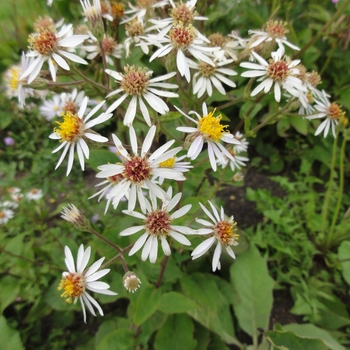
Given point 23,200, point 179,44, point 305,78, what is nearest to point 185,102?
point 179,44

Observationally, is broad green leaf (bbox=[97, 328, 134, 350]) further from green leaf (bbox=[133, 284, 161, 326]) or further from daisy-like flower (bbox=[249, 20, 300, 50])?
daisy-like flower (bbox=[249, 20, 300, 50])

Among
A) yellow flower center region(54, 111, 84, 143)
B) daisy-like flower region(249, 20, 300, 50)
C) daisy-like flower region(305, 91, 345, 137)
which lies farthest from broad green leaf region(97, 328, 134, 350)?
Result: daisy-like flower region(249, 20, 300, 50)

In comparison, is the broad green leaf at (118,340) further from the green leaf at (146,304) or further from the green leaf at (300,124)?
the green leaf at (300,124)

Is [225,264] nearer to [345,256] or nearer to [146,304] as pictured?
[345,256]

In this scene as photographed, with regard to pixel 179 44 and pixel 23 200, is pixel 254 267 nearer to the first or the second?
pixel 179 44

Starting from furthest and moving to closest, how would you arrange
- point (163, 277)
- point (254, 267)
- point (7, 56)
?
1. point (7, 56)
2. point (254, 267)
3. point (163, 277)

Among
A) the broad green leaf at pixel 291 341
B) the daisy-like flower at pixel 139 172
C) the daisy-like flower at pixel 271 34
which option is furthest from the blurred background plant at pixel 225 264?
the daisy-like flower at pixel 139 172

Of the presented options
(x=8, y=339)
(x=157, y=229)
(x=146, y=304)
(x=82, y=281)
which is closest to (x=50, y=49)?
(x=157, y=229)
